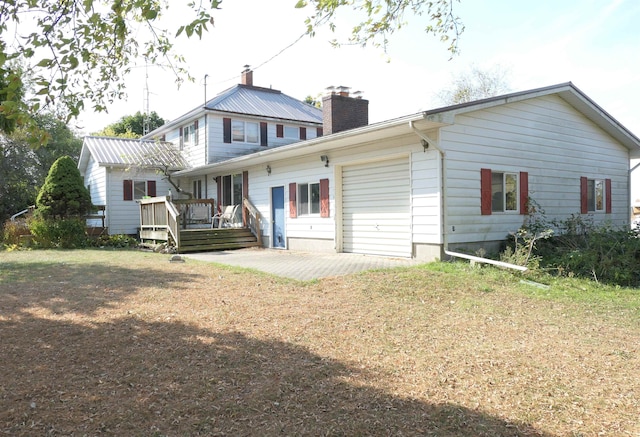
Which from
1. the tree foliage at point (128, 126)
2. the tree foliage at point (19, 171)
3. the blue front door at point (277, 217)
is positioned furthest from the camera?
the tree foliage at point (128, 126)

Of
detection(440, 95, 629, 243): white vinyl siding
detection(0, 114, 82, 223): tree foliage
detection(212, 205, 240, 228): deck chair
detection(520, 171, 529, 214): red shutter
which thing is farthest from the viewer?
detection(0, 114, 82, 223): tree foliage

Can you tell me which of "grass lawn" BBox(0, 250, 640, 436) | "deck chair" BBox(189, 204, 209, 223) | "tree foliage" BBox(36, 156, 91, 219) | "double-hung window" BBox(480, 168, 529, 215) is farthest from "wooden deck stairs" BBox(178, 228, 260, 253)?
"double-hung window" BBox(480, 168, 529, 215)

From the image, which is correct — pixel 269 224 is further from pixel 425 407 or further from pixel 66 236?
pixel 425 407

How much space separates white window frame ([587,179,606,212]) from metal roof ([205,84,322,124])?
12.4 meters

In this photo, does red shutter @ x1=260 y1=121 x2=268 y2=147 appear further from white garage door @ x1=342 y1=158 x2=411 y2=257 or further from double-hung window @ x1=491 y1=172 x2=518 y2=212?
double-hung window @ x1=491 y1=172 x2=518 y2=212

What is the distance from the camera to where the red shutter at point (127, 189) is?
66.8 feet

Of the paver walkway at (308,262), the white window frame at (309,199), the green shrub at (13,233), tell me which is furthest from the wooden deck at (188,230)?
the green shrub at (13,233)

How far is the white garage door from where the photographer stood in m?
11.9

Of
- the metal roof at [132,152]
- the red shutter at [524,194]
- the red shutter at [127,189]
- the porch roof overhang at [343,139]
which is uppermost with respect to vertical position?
the metal roof at [132,152]

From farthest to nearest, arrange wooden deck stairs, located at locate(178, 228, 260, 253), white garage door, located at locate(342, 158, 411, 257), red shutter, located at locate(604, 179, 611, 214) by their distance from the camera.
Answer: red shutter, located at locate(604, 179, 611, 214), wooden deck stairs, located at locate(178, 228, 260, 253), white garage door, located at locate(342, 158, 411, 257)

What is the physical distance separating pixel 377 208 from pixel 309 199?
304cm

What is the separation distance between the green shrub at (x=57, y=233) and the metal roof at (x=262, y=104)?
286 inches

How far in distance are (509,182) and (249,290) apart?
8100mm

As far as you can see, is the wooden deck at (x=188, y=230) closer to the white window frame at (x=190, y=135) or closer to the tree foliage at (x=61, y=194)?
the tree foliage at (x=61, y=194)
